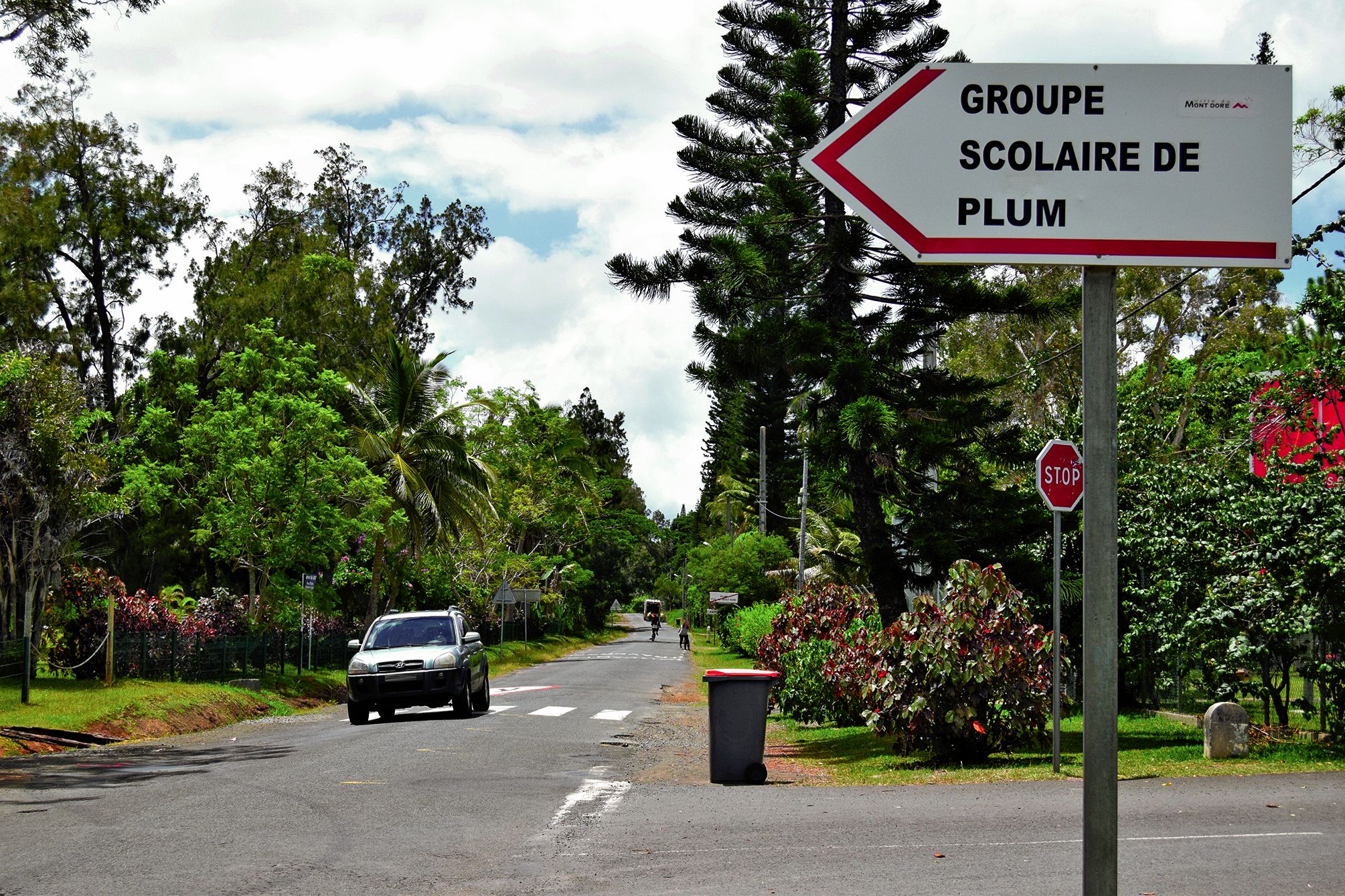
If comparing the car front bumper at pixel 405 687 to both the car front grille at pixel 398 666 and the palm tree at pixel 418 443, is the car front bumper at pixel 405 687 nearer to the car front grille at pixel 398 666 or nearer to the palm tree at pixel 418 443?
the car front grille at pixel 398 666

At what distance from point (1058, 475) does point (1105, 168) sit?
8868 mm

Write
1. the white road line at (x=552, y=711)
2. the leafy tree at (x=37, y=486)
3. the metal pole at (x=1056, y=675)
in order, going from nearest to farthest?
the metal pole at (x=1056, y=675) < the leafy tree at (x=37, y=486) < the white road line at (x=552, y=711)

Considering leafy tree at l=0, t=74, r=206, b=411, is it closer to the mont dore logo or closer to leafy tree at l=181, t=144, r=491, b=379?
leafy tree at l=181, t=144, r=491, b=379

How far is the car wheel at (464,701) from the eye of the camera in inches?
758

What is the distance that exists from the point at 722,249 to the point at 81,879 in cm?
1134

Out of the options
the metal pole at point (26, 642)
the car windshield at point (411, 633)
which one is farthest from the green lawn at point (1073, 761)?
the metal pole at point (26, 642)

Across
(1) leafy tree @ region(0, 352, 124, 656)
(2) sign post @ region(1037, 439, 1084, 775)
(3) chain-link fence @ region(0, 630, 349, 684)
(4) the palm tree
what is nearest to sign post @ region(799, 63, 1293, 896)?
(2) sign post @ region(1037, 439, 1084, 775)

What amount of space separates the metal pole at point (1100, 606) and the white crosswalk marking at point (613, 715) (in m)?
17.9

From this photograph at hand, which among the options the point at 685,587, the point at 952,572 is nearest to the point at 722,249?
the point at 952,572

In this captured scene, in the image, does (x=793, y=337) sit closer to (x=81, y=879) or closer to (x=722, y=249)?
(x=722, y=249)

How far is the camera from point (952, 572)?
1300cm

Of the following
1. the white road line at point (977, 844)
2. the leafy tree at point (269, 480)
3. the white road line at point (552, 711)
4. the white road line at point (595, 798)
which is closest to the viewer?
the white road line at point (977, 844)

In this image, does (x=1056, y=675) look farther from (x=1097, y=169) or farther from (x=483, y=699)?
(x=483, y=699)

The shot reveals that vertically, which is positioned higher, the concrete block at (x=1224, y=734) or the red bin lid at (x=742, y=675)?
the red bin lid at (x=742, y=675)
